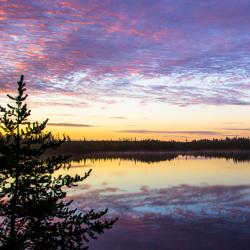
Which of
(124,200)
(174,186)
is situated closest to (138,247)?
(124,200)

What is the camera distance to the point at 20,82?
996 cm

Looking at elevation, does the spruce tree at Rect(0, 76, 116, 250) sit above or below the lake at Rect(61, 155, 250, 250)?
above

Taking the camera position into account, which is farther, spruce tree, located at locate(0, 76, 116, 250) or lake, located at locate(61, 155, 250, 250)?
lake, located at locate(61, 155, 250, 250)

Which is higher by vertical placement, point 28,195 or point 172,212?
point 28,195

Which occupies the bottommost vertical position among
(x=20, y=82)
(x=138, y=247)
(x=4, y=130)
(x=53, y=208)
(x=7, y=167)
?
(x=138, y=247)

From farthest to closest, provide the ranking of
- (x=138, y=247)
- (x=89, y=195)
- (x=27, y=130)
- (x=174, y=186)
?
(x=174, y=186), (x=89, y=195), (x=138, y=247), (x=27, y=130)

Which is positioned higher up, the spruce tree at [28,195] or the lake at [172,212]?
the spruce tree at [28,195]

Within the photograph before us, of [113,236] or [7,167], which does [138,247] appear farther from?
[7,167]

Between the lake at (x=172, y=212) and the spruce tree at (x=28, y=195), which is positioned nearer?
the spruce tree at (x=28, y=195)

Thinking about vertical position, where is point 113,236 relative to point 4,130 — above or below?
below

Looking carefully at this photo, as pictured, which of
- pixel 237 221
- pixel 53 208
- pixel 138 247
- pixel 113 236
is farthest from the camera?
pixel 237 221

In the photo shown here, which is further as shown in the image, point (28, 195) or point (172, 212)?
point (172, 212)

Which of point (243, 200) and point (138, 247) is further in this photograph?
point (243, 200)

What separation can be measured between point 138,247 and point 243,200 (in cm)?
1544
